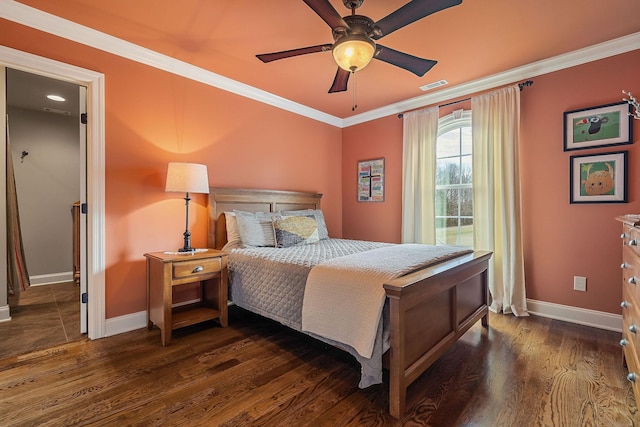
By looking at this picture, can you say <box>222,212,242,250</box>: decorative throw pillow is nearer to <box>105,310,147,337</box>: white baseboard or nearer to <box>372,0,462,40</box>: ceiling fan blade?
<box>105,310,147,337</box>: white baseboard

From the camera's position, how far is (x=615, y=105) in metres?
2.61

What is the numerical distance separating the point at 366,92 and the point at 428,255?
7.49ft

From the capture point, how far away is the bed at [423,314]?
1.56m

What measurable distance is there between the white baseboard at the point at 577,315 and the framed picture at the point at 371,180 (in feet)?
7.14

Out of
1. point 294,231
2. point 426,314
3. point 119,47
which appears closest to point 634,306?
point 426,314

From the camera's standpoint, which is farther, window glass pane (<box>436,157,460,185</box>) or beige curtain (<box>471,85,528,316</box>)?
window glass pane (<box>436,157,460,185</box>)

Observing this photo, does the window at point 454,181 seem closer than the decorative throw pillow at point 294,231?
No

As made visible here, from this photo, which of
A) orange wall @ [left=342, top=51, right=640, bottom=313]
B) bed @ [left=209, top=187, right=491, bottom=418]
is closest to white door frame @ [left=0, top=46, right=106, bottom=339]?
bed @ [left=209, top=187, right=491, bottom=418]

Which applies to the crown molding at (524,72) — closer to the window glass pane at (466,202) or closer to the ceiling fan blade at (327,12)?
the window glass pane at (466,202)

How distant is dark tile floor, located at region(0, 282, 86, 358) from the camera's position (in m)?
2.38

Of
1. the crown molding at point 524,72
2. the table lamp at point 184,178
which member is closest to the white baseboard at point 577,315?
the crown molding at point 524,72

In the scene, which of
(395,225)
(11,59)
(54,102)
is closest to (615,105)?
(395,225)

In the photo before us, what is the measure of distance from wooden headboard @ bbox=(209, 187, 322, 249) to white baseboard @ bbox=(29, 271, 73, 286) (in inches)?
116

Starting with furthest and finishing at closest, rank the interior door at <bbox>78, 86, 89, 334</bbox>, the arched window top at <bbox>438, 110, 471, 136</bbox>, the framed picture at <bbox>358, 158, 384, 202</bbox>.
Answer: the framed picture at <bbox>358, 158, 384, 202</bbox>, the arched window top at <bbox>438, 110, 471, 136</bbox>, the interior door at <bbox>78, 86, 89, 334</bbox>
